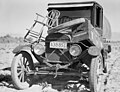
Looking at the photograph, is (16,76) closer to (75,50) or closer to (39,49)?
(39,49)

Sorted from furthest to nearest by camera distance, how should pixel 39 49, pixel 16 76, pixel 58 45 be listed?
pixel 39 49, pixel 58 45, pixel 16 76

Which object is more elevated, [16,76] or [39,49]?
[39,49]

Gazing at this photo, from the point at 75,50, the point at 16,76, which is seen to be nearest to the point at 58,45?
the point at 75,50

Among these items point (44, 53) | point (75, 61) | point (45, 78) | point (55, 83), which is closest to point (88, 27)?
point (75, 61)

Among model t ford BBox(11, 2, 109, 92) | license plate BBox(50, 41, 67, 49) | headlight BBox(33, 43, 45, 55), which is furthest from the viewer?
headlight BBox(33, 43, 45, 55)

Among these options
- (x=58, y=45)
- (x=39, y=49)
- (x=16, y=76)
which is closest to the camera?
(x=16, y=76)

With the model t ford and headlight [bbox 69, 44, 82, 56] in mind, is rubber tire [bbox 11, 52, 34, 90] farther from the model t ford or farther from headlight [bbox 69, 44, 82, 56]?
headlight [bbox 69, 44, 82, 56]

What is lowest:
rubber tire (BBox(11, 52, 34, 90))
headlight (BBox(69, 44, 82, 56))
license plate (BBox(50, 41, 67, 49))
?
rubber tire (BBox(11, 52, 34, 90))

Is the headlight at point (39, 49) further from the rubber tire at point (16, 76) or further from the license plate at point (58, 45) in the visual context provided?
the rubber tire at point (16, 76)

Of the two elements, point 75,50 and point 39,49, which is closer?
point 75,50

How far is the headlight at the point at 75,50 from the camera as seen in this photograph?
19.3 ft

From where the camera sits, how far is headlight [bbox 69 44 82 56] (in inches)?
232

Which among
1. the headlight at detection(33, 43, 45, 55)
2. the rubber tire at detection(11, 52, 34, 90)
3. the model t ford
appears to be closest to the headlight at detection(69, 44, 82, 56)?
the model t ford

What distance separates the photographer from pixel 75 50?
19.5 ft
